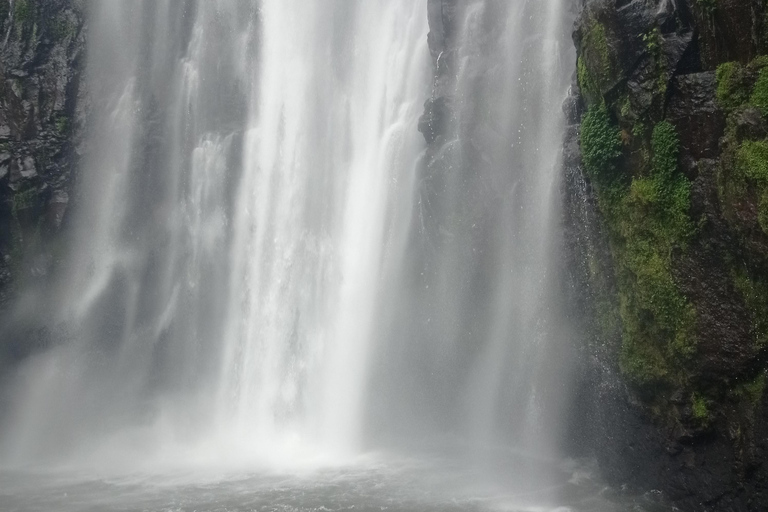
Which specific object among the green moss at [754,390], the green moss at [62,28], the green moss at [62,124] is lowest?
the green moss at [754,390]

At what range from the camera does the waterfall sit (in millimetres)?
20781

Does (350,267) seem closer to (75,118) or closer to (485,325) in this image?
(485,325)

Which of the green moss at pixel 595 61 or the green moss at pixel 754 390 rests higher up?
the green moss at pixel 595 61

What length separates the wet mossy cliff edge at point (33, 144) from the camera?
2745cm

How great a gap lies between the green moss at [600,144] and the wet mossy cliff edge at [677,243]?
0.10 ft

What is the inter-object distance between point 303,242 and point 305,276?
1511 millimetres

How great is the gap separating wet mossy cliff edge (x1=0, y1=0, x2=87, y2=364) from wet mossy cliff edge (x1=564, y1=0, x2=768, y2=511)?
2272 cm

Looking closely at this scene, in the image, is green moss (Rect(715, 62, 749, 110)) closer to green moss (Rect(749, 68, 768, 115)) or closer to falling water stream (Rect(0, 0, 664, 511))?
green moss (Rect(749, 68, 768, 115))

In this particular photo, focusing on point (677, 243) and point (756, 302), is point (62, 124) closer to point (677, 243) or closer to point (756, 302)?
point (677, 243)

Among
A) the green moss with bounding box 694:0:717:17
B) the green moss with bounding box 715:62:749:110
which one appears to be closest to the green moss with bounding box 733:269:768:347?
the green moss with bounding box 715:62:749:110

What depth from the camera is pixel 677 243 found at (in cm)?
1348

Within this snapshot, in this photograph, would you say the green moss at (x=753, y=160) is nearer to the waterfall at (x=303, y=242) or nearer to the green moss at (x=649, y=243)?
the green moss at (x=649, y=243)

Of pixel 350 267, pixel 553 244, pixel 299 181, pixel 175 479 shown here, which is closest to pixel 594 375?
pixel 553 244

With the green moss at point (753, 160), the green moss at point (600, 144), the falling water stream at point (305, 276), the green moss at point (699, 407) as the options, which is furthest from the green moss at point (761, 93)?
the falling water stream at point (305, 276)
